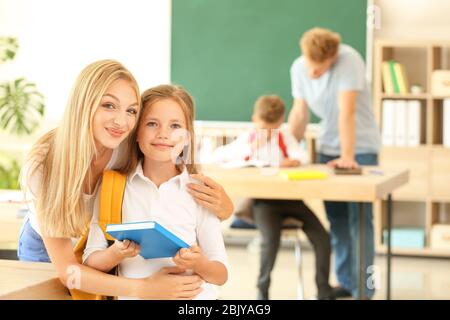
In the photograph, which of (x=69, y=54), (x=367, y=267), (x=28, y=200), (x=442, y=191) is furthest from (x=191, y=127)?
(x=442, y=191)

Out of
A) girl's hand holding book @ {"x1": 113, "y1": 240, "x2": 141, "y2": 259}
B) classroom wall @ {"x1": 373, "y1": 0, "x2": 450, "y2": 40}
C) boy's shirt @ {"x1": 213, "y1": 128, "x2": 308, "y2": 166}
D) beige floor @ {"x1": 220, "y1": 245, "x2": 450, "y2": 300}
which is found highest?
classroom wall @ {"x1": 373, "y1": 0, "x2": 450, "y2": 40}

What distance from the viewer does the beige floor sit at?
108 inches

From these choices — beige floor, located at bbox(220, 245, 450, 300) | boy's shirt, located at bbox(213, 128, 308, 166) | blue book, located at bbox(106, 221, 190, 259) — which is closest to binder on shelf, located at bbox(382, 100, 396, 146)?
beige floor, located at bbox(220, 245, 450, 300)

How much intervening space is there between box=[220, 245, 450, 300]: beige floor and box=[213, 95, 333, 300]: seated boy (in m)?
0.23

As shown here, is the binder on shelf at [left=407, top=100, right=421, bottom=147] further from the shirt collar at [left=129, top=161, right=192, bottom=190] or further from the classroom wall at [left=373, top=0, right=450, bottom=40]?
the shirt collar at [left=129, top=161, right=192, bottom=190]

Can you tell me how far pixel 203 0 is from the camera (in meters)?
3.69

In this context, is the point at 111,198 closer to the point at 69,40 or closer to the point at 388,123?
the point at 69,40

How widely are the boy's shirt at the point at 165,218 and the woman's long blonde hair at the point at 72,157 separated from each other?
0.09 ft

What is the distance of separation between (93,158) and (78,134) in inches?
1.7

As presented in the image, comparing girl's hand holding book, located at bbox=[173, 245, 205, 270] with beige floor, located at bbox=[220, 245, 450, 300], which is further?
beige floor, located at bbox=[220, 245, 450, 300]

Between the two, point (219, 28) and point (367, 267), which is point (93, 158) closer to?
point (367, 267)

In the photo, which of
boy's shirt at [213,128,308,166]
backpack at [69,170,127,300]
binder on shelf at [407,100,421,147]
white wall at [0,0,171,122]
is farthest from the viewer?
binder on shelf at [407,100,421,147]
